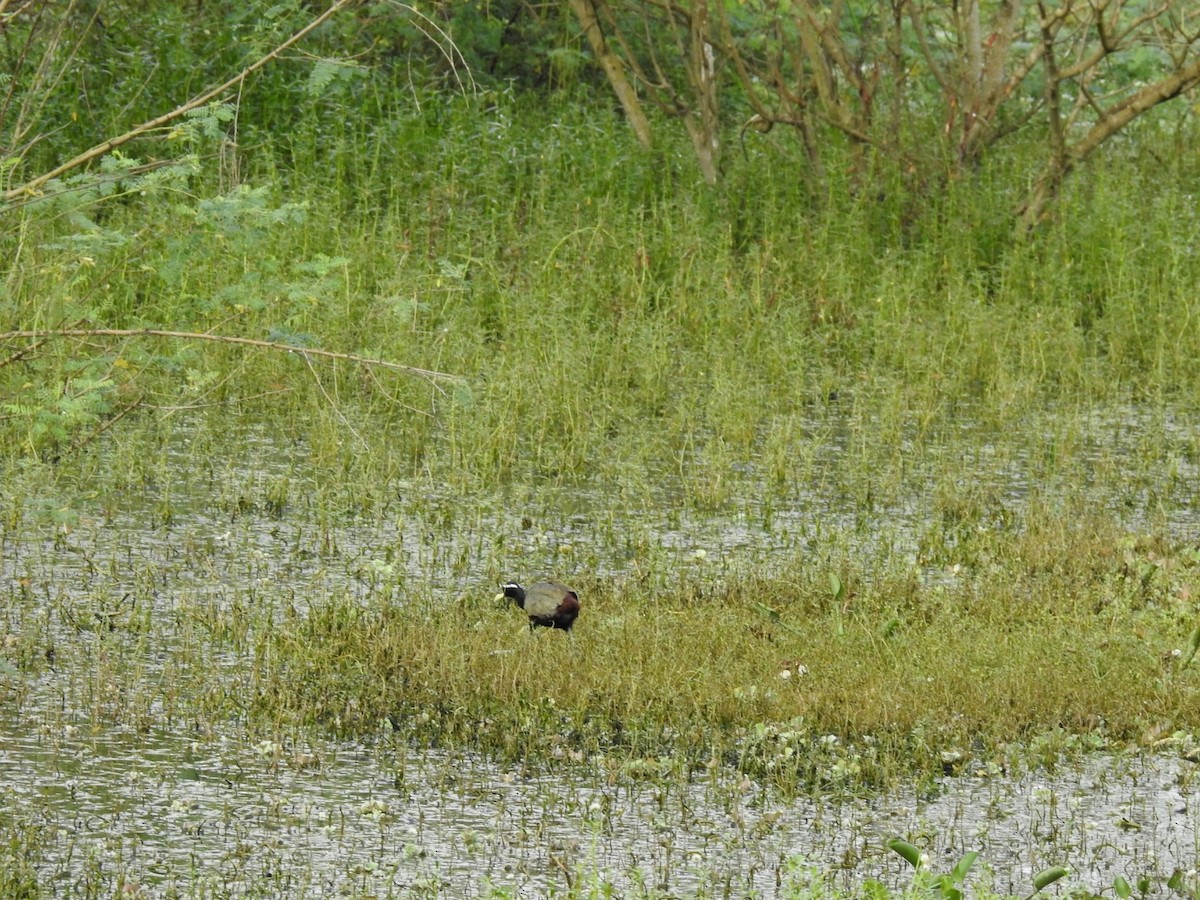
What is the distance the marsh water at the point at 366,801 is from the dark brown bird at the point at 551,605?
68cm

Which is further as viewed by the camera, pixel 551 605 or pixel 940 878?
pixel 551 605

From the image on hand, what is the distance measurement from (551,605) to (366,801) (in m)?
1.26

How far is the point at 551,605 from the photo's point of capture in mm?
5977

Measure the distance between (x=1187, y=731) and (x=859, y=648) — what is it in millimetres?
1072

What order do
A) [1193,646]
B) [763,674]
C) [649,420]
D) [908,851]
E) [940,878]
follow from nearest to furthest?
1. [940,878]
2. [908,851]
3. [763,674]
4. [1193,646]
5. [649,420]

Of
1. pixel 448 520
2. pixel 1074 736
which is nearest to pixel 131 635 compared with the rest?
pixel 448 520

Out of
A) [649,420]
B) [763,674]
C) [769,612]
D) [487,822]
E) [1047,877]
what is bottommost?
[487,822]

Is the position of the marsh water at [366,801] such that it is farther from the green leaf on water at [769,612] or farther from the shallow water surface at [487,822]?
the green leaf on water at [769,612]

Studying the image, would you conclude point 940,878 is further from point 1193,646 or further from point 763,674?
point 1193,646

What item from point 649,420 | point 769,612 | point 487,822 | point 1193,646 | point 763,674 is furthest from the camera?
point 649,420

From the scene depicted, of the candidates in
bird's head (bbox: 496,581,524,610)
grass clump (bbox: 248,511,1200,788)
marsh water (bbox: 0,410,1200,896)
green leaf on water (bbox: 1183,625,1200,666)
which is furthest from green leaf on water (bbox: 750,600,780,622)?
green leaf on water (bbox: 1183,625,1200,666)

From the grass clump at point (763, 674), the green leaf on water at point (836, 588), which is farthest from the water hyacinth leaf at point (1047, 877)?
the green leaf on water at point (836, 588)

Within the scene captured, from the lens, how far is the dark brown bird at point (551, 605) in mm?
5977

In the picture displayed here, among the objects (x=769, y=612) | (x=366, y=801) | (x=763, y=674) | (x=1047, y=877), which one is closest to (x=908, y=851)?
(x=1047, y=877)
